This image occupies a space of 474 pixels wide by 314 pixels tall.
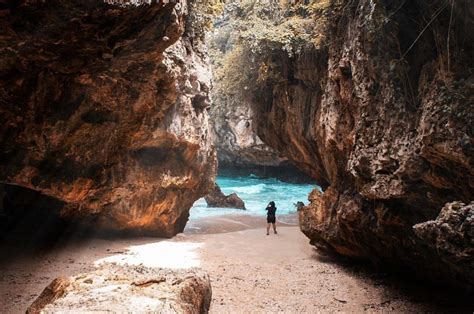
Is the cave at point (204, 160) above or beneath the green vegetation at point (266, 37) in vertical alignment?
beneath

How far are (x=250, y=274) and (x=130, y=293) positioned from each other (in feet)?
13.5

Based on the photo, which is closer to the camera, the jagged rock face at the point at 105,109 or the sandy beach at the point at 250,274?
the jagged rock face at the point at 105,109

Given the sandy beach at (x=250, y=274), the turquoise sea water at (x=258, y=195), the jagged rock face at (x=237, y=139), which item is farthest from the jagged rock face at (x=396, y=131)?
the jagged rock face at (x=237, y=139)

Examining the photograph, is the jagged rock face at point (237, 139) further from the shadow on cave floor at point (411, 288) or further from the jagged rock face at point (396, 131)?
the shadow on cave floor at point (411, 288)

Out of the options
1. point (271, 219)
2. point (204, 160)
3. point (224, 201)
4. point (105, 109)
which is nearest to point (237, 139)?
point (224, 201)

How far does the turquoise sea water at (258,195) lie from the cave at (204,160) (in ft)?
28.4

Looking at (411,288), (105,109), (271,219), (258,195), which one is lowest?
(258,195)

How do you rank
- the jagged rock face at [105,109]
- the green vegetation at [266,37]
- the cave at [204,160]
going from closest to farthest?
the cave at [204,160], the jagged rock face at [105,109], the green vegetation at [266,37]

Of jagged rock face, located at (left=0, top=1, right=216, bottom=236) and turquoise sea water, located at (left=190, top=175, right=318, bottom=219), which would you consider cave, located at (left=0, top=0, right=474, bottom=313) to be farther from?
turquoise sea water, located at (left=190, top=175, right=318, bottom=219)

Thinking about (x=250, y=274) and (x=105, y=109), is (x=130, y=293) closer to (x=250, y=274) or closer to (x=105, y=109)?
(x=250, y=274)

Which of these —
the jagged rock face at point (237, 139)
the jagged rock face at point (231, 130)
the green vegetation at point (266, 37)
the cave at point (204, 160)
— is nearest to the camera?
the cave at point (204, 160)

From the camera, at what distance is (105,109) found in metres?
8.16

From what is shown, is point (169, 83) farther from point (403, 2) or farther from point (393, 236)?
point (393, 236)

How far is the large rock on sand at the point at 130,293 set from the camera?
4207 millimetres
